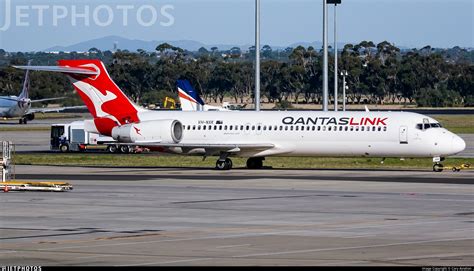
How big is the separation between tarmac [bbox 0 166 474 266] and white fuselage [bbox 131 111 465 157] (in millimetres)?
2488

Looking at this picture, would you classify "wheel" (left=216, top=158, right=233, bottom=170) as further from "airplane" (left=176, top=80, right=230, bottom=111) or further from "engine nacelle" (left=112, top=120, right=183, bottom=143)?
"airplane" (left=176, top=80, right=230, bottom=111)

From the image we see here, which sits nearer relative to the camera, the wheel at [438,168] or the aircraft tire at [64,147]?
the wheel at [438,168]

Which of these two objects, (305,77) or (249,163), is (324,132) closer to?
(249,163)

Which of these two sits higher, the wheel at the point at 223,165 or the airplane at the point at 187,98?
the airplane at the point at 187,98

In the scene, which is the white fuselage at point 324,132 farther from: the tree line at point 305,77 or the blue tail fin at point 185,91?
the tree line at point 305,77

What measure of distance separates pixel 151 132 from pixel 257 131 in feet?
16.3

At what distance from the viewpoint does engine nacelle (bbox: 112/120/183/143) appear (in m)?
51.7

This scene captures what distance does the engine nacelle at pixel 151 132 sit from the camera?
170ft

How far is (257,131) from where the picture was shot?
51656 mm

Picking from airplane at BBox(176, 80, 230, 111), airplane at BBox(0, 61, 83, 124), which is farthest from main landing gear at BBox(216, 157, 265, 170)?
airplane at BBox(0, 61, 83, 124)

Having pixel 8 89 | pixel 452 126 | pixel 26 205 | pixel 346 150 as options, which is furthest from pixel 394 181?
pixel 8 89

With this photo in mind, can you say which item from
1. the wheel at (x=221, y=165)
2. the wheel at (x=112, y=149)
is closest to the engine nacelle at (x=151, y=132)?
the wheel at (x=221, y=165)

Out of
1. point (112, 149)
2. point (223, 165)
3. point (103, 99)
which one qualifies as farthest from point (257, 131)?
point (112, 149)

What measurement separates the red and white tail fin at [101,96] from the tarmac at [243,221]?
6907 mm
